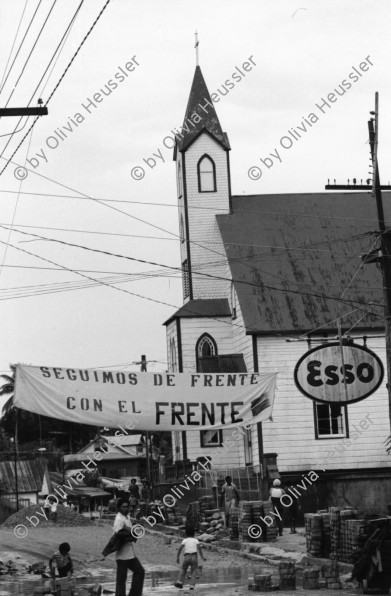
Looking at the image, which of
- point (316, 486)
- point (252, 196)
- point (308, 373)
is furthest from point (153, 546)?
point (252, 196)

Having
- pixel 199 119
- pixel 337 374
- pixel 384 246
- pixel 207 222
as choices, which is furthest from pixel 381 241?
pixel 199 119

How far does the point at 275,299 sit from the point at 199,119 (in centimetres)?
972

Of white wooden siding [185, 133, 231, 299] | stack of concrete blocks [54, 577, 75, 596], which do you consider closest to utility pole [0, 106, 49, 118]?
stack of concrete blocks [54, 577, 75, 596]

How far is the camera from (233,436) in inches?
1751

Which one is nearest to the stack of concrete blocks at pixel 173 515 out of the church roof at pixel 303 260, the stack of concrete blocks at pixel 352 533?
the church roof at pixel 303 260

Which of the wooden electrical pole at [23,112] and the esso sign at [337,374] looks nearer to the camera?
the wooden electrical pole at [23,112]

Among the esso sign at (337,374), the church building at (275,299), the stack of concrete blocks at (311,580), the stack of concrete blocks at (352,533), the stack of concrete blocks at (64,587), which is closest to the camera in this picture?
the stack of concrete blocks at (64,587)

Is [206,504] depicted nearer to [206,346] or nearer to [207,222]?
[206,346]

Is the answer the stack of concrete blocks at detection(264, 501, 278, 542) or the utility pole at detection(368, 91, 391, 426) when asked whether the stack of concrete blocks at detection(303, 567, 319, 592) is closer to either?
the utility pole at detection(368, 91, 391, 426)

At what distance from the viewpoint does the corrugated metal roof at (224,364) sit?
43219 mm

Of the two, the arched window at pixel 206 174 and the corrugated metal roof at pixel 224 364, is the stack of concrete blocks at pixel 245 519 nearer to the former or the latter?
the corrugated metal roof at pixel 224 364

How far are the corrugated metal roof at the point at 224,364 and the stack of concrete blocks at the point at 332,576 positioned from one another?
922 inches

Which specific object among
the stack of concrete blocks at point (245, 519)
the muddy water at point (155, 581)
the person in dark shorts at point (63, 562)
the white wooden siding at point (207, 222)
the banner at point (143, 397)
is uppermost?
the white wooden siding at point (207, 222)

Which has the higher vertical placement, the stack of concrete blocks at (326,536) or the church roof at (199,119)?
the church roof at (199,119)
